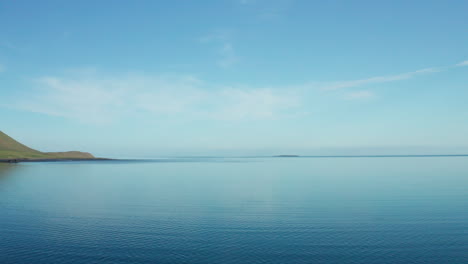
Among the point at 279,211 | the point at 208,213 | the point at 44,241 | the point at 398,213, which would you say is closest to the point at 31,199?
the point at 44,241

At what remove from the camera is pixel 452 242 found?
26172 mm

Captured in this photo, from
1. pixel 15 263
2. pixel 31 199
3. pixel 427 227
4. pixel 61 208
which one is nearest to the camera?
pixel 15 263

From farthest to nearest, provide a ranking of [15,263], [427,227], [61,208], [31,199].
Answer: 1. [31,199]
2. [61,208]
3. [427,227]
4. [15,263]

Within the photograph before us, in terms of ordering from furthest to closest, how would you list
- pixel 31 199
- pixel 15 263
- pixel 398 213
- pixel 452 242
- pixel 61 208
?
pixel 31 199 < pixel 61 208 < pixel 398 213 < pixel 452 242 < pixel 15 263

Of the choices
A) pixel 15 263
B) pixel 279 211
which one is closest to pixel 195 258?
pixel 15 263

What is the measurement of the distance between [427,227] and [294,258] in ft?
56.0

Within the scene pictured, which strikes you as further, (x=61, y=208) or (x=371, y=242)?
(x=61, y=208)

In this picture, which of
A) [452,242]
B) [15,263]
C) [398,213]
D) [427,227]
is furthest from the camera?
[398,213]

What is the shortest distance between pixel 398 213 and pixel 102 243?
109ft

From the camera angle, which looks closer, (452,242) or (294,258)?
(294,258)

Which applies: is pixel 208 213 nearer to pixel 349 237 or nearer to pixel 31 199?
pixel 349 237

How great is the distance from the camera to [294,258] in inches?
894

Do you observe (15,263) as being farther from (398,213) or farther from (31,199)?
(398,213)

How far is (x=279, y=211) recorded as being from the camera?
40250 mm
